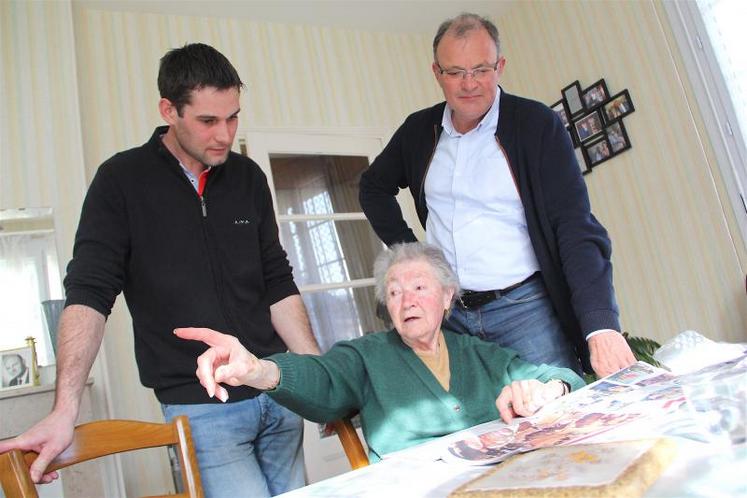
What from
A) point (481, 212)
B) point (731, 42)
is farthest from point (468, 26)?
point (731, 42)

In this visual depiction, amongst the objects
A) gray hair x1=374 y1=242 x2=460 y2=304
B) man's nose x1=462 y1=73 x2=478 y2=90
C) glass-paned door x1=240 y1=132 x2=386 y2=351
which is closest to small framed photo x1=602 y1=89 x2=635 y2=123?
glass-paned door x1=240 y1=132 x2=386 y2=351

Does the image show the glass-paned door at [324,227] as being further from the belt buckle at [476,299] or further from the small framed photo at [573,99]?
the belt buckle at [476,299]

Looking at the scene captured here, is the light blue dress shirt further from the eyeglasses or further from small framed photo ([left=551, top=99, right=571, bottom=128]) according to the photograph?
small framed photo ([left=551, top=99, right=571, bottom=128])

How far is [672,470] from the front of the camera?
2.07ft

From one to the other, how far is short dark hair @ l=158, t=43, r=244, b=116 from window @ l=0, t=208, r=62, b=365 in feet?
6.11

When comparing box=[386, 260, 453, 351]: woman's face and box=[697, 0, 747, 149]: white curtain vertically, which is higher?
box=[697, 0, 747, 149]: white curtain

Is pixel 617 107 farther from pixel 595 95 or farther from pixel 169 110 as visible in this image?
pixel 169 110

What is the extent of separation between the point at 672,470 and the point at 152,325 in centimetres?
123

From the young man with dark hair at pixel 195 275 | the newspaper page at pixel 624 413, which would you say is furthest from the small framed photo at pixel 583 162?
the newspaper page at pixel 624 413

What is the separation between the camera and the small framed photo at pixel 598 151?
3896 millimetres

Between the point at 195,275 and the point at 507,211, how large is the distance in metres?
0.82

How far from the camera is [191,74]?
1.62 metres

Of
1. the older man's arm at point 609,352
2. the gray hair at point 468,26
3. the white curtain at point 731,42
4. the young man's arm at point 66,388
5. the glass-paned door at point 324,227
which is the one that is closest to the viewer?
the young man's arm at point 66,388

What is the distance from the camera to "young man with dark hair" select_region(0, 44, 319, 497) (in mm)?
1408
